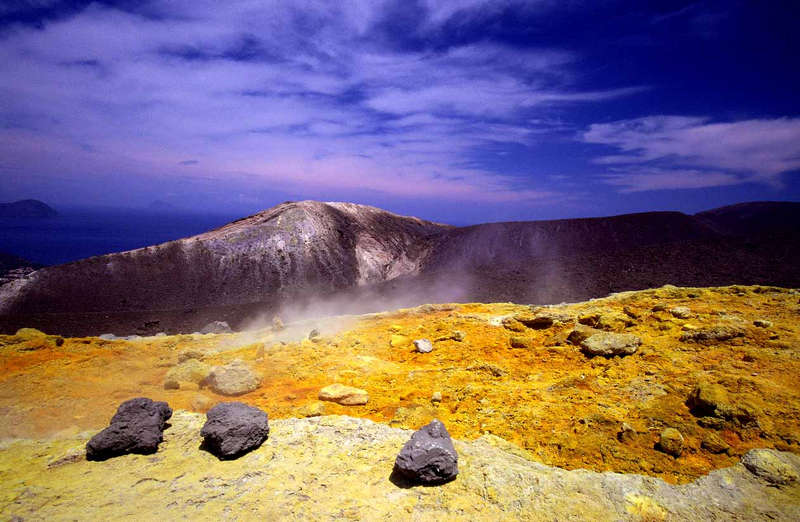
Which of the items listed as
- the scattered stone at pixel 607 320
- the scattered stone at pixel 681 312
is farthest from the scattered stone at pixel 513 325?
the scattered stone at pixel 681 312

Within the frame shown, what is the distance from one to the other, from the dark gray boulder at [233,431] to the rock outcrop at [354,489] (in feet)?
0.41

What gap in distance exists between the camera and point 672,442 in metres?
4.26

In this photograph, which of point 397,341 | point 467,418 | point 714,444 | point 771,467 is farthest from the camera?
point 397,341

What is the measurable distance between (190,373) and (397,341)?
4.48 m

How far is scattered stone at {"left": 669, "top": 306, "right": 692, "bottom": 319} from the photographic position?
7676 mm

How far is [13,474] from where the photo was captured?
4391 mm

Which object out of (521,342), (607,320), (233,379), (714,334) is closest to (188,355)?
(233,379)

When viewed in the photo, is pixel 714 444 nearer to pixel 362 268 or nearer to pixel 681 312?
pixel 681 312

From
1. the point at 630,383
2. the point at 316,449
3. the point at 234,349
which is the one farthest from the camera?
the point at 234,349

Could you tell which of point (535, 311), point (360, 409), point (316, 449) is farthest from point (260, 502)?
point (535, 311)

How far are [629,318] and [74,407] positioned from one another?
1122 centimetres

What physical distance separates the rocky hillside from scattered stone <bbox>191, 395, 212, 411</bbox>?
62.2 feet

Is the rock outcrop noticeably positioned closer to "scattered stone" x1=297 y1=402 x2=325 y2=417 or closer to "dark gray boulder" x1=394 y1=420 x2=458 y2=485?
"dark gray boulder" x1=394 y1=420 x2=458 y2=485

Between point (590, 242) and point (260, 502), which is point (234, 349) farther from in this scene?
point (590, 242)
